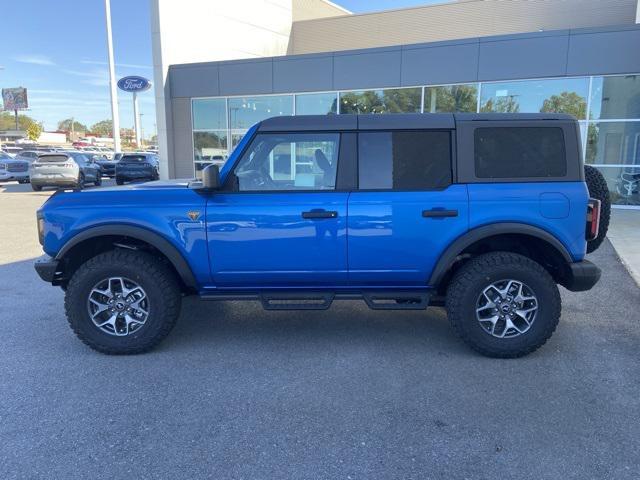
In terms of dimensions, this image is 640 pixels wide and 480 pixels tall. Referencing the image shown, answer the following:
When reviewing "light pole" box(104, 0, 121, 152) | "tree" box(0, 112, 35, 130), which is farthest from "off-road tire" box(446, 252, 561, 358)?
"tree" box(0, 112, 35, 130)

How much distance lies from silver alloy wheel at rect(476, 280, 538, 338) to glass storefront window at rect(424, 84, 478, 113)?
33.8 ft

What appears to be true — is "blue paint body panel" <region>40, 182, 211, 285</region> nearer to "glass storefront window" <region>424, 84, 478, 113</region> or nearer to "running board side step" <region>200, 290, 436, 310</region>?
"running board side step" <region>200, 290, 436, 310</region>

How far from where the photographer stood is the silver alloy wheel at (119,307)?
154 inches

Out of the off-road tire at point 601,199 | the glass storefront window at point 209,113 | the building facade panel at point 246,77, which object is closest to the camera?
the off-road tire at point 601,199

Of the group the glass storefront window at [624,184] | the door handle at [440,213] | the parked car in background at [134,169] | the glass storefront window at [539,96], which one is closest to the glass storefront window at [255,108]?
the parked car in background at [134,169]

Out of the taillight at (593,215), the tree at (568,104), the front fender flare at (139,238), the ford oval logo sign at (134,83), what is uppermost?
the ford oval logo sign at (134,83)

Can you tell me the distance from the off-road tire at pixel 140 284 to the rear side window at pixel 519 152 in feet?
8.85

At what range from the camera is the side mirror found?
143 inches

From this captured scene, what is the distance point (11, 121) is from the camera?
10300cm

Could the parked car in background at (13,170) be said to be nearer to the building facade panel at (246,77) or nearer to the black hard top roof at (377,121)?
the building facade panel at (246,77)

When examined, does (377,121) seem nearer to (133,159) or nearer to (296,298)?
(296,298)

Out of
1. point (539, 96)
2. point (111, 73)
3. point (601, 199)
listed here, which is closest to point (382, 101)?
point (539, 96)

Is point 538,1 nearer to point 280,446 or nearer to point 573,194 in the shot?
point 573,194

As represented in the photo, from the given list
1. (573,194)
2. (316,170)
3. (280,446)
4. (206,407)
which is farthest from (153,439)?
(573,194)
